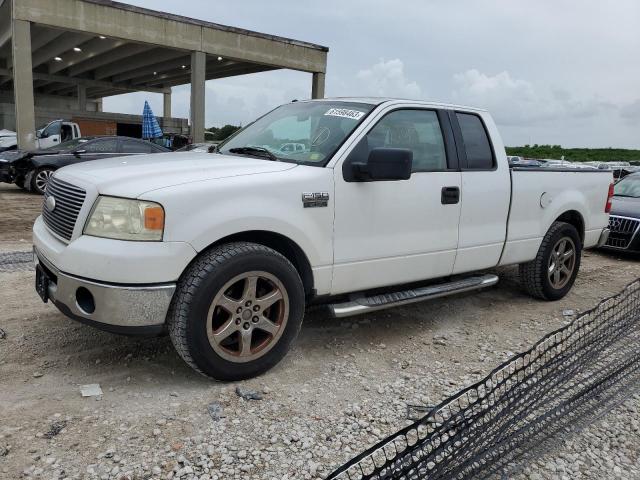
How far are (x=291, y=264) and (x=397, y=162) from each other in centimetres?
94

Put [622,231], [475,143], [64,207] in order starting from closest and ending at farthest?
[64,207] → [475,143] → [622,231]

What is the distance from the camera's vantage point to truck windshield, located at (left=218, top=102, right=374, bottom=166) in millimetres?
3831

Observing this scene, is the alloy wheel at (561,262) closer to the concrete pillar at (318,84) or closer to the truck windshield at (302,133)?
the truck windshield at (302,133)

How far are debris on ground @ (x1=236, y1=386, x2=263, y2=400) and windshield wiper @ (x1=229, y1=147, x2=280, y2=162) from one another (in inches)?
60.6

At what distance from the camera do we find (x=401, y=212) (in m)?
3.99

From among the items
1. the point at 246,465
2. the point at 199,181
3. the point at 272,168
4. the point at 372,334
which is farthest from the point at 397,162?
the point at 246,465

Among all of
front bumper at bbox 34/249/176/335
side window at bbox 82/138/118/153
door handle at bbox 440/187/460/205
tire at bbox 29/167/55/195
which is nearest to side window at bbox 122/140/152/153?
side window at bbox 82/138/118/153

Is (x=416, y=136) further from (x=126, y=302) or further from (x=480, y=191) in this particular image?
(x=126, y=302)

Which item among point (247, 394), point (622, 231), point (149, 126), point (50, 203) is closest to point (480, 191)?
point (247, 394)

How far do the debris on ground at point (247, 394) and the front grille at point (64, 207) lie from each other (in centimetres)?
135

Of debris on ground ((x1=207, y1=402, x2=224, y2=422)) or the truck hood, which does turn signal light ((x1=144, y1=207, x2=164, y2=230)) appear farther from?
debris on ground ((x1=207, y1=402, x2=224, y2=422))

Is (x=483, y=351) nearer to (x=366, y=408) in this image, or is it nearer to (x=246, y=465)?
(x=366, y=408)

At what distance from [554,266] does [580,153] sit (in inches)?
1866

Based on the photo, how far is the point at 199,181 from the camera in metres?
3.17
